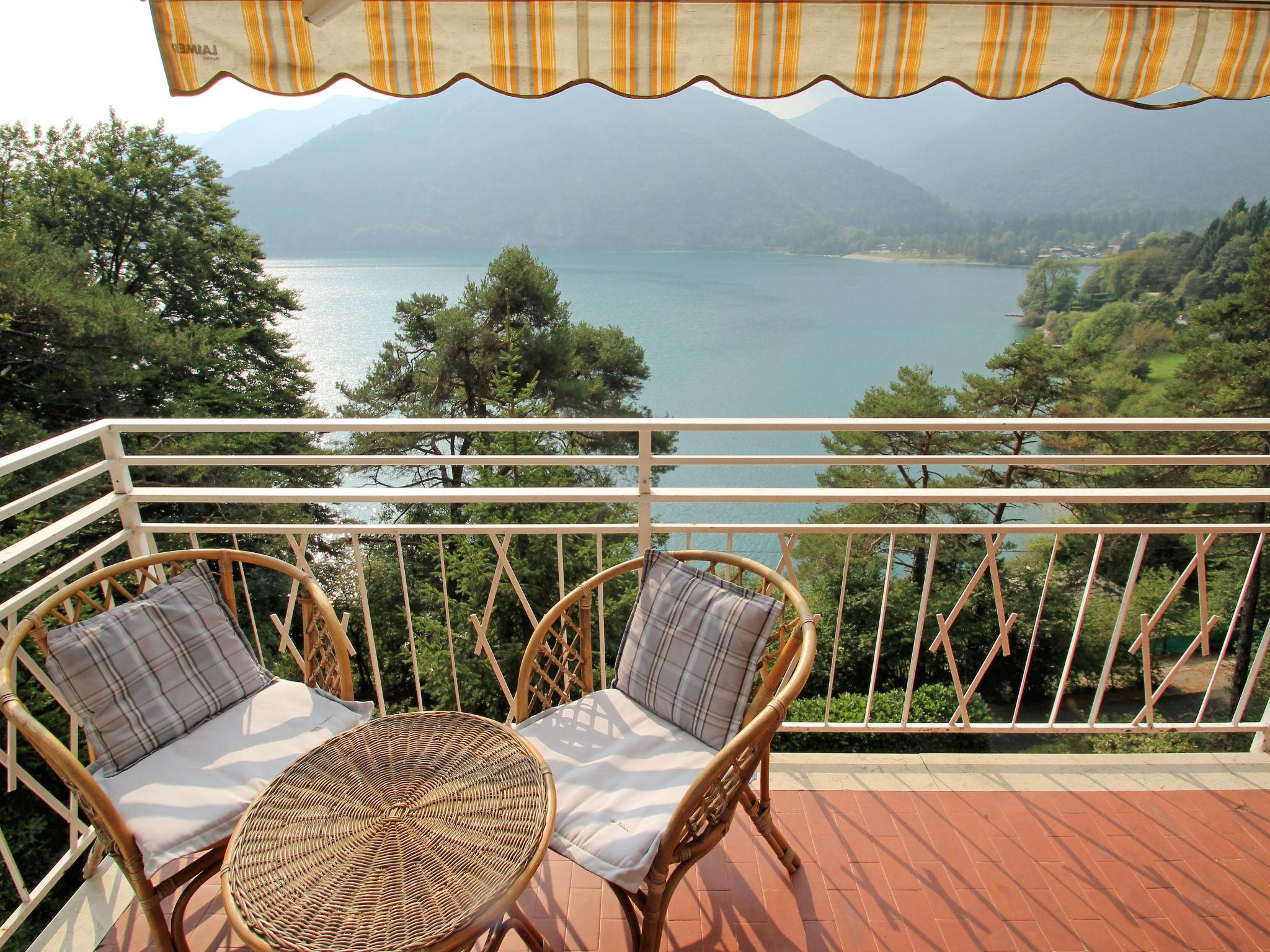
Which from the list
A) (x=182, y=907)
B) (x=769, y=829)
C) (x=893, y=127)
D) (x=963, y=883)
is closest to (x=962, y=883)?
(x=963, y=883)

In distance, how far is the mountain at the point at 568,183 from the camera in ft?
63.3

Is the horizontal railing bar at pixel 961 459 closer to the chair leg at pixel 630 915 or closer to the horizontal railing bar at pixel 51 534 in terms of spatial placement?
the chair leg at pixel 630 915

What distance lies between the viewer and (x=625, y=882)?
1416mm

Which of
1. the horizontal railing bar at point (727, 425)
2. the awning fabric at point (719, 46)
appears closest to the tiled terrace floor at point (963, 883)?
the horizontal railing bar at point (727, 425)

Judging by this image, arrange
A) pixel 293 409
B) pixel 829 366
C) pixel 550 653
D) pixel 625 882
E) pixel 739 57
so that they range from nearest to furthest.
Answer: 1. pixel 625 882
2. pixel 739 57
3. pixel 550 653
4. pixel 293 409
5. pixel 829 366

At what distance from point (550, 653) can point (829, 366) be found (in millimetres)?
18117

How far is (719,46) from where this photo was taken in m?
1.77

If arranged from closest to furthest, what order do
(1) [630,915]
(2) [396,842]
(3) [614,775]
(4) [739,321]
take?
1. (2) [396,842]
2. (1) [630,915]
3. (3) [614,775]
4. (4) [739,321]

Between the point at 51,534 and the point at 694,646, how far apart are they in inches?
65.3

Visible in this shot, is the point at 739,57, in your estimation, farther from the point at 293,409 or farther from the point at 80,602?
the point at 293,409

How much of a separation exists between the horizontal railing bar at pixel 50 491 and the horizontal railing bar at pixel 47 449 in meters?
0.07

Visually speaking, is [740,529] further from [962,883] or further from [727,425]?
[962,883]

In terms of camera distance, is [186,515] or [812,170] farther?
[812,170]

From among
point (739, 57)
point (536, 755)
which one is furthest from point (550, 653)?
point (739, 57)
